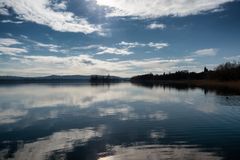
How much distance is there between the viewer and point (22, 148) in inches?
680

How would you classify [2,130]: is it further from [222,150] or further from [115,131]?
[222,150]

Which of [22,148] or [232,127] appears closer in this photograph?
[22,148]

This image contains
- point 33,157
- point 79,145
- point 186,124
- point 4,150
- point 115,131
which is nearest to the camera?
point 33,157

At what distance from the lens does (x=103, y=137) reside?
20703mm

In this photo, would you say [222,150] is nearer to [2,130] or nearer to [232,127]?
[232,127]

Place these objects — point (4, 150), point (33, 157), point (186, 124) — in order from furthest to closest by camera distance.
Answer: point (186, 124) → point (4, 150) → point (33, 157)

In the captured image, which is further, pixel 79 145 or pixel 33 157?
pixel 79 145

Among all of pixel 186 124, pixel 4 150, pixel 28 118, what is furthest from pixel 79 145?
pixel 28 118

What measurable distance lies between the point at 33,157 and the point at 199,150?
1008cm

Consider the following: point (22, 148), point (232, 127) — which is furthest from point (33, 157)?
point (232, 127)

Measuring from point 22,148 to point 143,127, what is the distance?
11.2 meters

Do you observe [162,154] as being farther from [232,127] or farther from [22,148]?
[232,127]

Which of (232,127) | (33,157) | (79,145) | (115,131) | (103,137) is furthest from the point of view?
(232,127)

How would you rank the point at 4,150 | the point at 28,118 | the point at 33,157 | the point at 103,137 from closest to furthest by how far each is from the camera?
the point at 33,157, the point at 4,150, the point at 103,137, the point at 28,118
